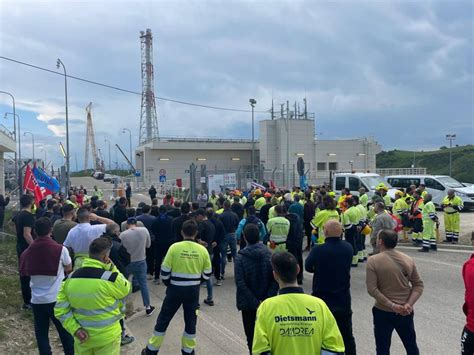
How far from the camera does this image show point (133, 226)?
7.88 meters

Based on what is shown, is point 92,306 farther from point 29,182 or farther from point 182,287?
point 29,182

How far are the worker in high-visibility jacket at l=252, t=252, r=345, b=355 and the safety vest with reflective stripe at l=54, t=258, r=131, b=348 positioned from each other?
5.61ft

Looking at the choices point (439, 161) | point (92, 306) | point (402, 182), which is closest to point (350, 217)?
point (92, 306)

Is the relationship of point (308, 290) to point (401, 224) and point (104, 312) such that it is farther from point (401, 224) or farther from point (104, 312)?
point (401, 224)

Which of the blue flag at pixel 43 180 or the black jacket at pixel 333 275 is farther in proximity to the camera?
the blue flag at pixel 43 180

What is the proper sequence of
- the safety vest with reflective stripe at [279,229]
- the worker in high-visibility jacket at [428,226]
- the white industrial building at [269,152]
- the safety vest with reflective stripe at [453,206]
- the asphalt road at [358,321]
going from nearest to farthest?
the asphalt road at [358,321] → the safety vest with reflective stripe at [279,229] → the worker in high-visibility jacket at [428,226] → the safety vest with reflective stripe at [453,206] → the white industrial building at [269,152]

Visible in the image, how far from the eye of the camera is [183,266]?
5492mm

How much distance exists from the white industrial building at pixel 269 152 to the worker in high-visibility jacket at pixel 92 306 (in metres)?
45.8

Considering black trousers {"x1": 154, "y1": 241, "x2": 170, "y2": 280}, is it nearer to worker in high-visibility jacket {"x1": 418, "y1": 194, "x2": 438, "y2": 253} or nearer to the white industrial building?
worker in high-visibility jacket {"x1": 418, "y1": 194, "x2": 438, "y2": 253}

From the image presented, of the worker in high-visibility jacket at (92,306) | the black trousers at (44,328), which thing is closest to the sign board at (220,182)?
the black trousers at (44,328)

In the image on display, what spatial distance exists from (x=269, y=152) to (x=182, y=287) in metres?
46.7

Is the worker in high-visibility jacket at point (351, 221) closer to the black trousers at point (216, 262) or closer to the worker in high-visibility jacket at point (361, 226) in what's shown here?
the worker in high-visibility jacket at point (361, 226)

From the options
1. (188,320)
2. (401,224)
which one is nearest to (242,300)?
(188,320)

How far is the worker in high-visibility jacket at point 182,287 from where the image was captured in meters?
5.46
